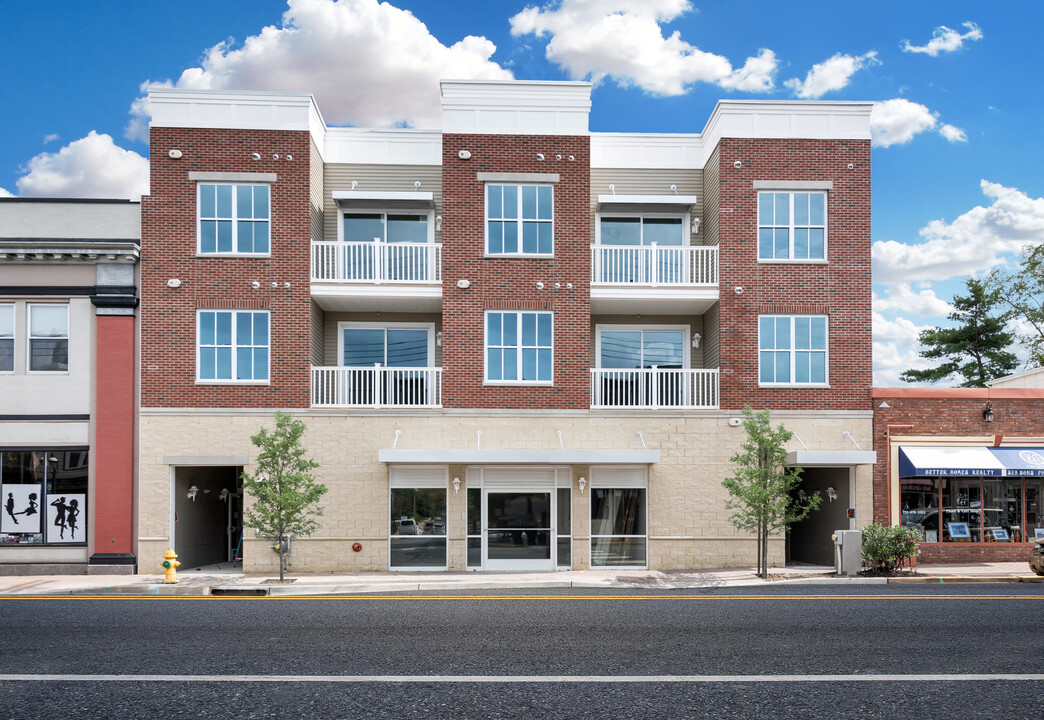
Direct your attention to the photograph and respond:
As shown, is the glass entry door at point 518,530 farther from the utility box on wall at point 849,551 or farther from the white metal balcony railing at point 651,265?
the utility box on wall at point 849,551

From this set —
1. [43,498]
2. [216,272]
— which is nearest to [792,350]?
[216,272]

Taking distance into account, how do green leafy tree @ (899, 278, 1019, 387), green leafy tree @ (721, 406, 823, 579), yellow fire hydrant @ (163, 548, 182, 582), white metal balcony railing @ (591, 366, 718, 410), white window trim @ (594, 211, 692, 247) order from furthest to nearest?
green leafy tree @ (899, 278, 1019, 387), white window trim @ (594, 211, 692, 247), white metal balcony railing @ (591, 366, 718, 410), green leafy tree @ (721, 406, 823, 579), yellow fire hydrant @ (163, 548, 182, 582)

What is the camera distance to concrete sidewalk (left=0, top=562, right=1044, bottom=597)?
1762 cm

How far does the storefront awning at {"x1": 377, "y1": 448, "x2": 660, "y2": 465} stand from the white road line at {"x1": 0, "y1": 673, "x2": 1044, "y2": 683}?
36.9ft

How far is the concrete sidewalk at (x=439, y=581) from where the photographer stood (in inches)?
694

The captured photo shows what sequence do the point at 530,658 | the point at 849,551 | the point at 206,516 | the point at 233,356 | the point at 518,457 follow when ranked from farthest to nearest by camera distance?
1. the point at 206,516
2. the point at 233,356
3. the point at 518,457
4. the point at 849,551
5. the point at 530,658

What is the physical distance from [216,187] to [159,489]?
23.7 feet

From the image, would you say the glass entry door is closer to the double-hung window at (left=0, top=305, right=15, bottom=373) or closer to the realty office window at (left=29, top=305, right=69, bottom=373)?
the realty office window at (left=29, top=305, right=69, bottom=373)

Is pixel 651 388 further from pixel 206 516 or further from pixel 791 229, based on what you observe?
pixel 206 516

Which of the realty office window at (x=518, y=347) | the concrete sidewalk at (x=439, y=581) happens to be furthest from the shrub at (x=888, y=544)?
the realty office window at (x=518, y=347)

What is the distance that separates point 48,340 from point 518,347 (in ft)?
36.0

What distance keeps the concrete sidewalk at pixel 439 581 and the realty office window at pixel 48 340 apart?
189 inches

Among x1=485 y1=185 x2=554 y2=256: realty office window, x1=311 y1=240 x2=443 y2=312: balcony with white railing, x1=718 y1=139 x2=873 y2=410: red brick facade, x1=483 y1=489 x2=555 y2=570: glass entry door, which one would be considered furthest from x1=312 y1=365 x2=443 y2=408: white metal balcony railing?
x1=718 y1=139 x2=873 y2=410: red brick facade

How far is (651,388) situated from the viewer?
21.9 metres
